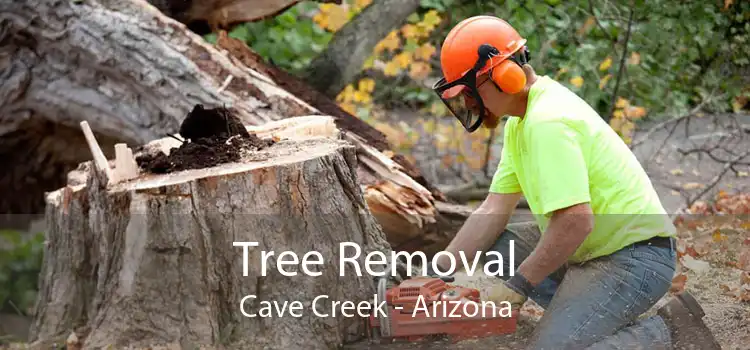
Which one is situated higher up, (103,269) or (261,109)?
(261,109)

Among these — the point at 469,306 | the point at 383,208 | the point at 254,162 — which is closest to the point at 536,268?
the point at 469,306

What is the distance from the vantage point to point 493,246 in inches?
145

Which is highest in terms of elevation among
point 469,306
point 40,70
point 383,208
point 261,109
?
point 40,70

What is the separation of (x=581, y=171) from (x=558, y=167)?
0.26 feet

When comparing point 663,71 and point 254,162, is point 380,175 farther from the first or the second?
point 663,71

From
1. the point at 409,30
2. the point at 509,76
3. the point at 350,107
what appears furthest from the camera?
the point at 350,107

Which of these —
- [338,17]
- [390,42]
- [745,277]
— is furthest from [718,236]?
[338,17]

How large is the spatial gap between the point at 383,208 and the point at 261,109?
953 millimetres

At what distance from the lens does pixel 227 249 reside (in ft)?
11.2

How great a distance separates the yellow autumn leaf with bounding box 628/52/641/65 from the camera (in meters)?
7.60

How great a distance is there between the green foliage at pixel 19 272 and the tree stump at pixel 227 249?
2451mm

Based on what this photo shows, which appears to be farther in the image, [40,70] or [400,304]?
[40,70]

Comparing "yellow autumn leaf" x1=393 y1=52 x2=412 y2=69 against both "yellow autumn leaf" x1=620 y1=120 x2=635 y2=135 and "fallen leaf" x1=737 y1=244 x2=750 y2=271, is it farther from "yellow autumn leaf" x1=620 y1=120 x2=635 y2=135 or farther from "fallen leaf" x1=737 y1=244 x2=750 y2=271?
"fallen leaf" x1=737 y1=244 x2=750 y2=271

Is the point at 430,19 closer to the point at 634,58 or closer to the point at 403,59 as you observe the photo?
the point at 403,59
